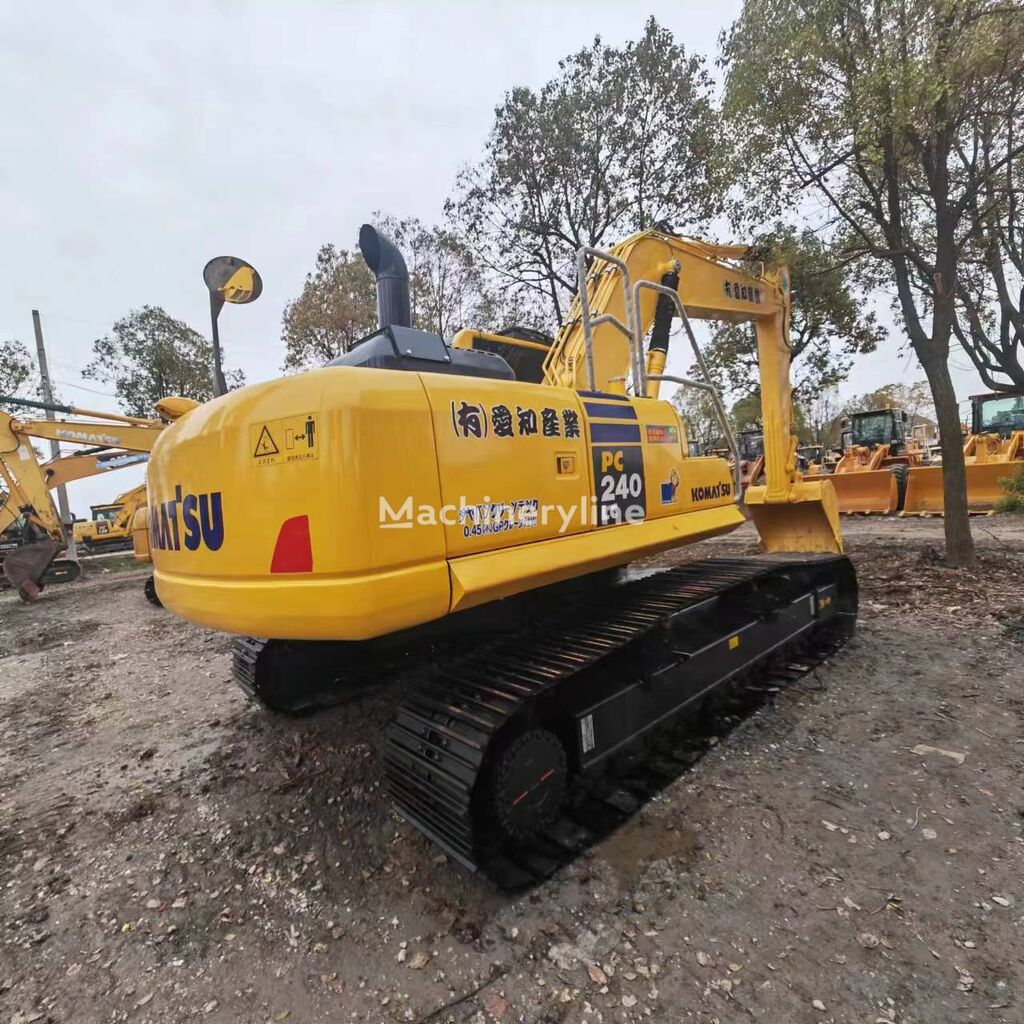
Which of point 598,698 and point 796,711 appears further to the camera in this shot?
point 796,711

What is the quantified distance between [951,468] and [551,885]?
6682mm

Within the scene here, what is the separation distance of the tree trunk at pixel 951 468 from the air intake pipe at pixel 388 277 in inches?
247

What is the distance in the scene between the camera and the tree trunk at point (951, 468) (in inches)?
252

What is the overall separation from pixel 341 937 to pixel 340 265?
18.5 metres

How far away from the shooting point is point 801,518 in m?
5.31

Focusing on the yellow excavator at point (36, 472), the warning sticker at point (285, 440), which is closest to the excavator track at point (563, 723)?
the warning sticker at point (285, 440)

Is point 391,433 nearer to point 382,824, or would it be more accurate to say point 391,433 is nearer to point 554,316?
point 382,824

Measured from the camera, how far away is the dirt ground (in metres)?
1.72

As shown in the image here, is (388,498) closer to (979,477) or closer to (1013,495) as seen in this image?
(1013,495)

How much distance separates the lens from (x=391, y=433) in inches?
74.9

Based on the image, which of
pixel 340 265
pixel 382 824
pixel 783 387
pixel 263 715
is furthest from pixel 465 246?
pixel 382 824

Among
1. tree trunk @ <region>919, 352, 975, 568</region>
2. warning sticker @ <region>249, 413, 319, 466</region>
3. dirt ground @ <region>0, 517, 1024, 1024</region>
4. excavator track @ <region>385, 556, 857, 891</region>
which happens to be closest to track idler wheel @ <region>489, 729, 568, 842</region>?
excavator track @ <region>385, 556, 857, 891</region>

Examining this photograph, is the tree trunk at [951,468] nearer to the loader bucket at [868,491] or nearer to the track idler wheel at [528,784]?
the loader bucket at [868,491]

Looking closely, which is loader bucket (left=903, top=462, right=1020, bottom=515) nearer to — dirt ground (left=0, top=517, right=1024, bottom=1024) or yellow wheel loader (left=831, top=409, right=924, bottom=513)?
yellow wheel loader (left=831, top=409, right=924, bottom=513)
